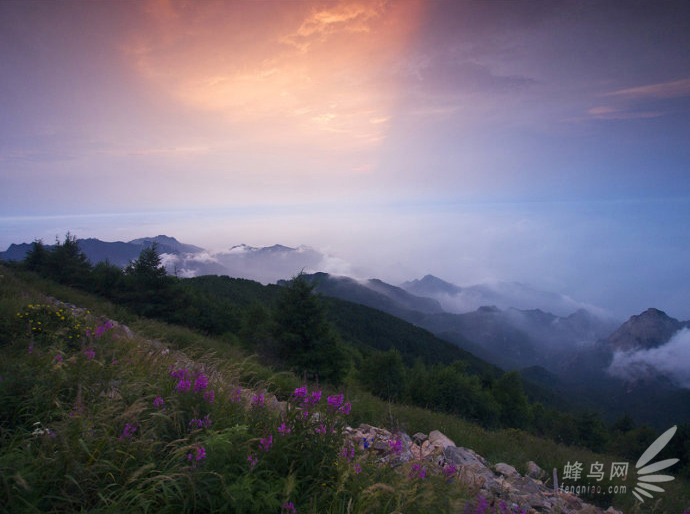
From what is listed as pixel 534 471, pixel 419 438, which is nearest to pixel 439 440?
pixel 419 438

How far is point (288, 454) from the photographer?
280 cm

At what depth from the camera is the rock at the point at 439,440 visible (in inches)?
221

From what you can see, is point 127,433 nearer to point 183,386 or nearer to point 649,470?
point 183,386

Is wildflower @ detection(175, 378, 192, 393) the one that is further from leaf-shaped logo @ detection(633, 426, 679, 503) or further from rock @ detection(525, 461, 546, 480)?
leaf-shaped logo @ detection(633, 426, 679, 503)

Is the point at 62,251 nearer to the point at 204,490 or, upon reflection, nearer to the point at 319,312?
the point at 319,312

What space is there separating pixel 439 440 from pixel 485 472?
4.09 feet

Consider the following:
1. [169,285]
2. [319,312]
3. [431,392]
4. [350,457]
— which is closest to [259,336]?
[319,312]

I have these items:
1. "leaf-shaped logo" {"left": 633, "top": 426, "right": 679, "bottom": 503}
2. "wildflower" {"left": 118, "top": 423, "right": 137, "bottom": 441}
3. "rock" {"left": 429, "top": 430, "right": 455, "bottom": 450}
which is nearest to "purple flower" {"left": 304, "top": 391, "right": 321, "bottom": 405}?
"wildflower" {"left": 118, "top": 423, "right": 137, "bottom": 441}

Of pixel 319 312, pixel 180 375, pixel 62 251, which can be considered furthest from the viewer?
pixel 62 251

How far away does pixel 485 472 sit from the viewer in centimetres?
470

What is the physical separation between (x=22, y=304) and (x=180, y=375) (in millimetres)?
5212

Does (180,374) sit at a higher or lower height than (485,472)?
higher

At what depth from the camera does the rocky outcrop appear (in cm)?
354

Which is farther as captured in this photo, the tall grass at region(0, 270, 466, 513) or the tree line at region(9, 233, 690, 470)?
the tree line at region(9, 233, 690, 470)
